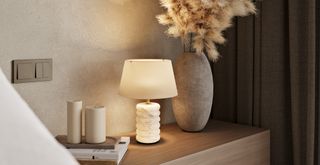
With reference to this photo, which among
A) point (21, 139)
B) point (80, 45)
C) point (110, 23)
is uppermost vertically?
point (110, 23)

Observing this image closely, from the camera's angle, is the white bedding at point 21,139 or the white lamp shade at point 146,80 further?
Result: the white lamp shade at point 146,80

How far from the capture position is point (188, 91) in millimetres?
1821

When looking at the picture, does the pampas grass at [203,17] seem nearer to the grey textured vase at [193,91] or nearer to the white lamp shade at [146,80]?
the grey textured vase at [193,91]

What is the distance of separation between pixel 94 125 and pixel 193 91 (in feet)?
1.92

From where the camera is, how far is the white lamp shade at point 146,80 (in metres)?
1.57

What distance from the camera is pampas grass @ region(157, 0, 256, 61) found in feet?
5.58

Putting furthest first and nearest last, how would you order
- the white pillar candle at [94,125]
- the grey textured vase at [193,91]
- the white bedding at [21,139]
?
1. the grey textured vase at [193,91]
2. the white pillar candle at [94,125]
3. the white bedding at [21,139]

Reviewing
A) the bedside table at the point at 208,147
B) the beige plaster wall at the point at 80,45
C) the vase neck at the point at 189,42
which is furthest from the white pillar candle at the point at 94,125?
the vase neck at the point at 189,42

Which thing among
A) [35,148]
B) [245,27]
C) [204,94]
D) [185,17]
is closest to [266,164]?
[204,94]

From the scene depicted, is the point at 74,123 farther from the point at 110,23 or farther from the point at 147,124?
the point at 110,23

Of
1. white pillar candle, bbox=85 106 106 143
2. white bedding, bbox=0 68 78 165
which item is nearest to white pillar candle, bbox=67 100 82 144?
white pillar candle, bbox=85 106 106 143

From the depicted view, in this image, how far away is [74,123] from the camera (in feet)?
4.66

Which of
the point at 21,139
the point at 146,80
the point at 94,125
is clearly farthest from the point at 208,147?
the point at 21,139

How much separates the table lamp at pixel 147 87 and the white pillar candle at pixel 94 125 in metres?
0.20
